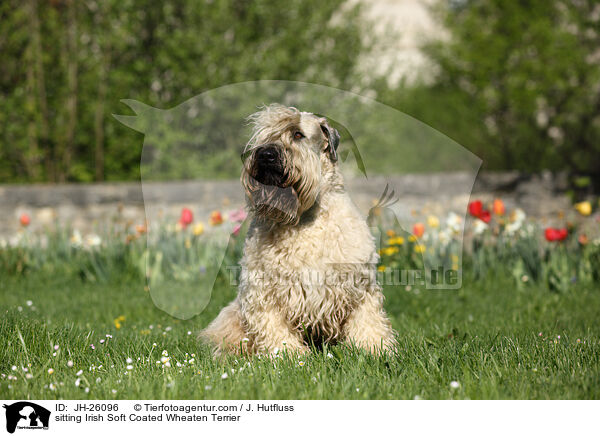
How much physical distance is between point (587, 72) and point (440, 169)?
3942mm

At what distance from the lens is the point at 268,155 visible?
9.71 ft

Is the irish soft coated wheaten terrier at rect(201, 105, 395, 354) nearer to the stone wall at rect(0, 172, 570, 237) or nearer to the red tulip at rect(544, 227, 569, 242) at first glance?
the red tulip at rect(544, 227, 569, 242)

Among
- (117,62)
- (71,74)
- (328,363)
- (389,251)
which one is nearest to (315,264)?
(328,363)

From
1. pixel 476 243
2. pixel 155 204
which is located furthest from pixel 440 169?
pixel 155 204

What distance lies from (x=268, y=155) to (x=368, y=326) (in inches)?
45.0

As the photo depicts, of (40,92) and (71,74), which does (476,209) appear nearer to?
(71,74)

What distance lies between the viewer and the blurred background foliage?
29.6 ft

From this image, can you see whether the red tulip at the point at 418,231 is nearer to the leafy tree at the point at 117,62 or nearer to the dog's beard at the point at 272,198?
the dog's beard at the point at 272,198

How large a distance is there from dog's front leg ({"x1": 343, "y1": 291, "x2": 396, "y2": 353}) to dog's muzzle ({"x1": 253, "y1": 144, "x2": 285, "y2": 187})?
855 millimetres

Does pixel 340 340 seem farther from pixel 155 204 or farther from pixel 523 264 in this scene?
pixel 155 204

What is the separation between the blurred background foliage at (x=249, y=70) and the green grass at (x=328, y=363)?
381 centimetres

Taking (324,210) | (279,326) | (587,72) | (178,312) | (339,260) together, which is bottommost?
(178,312)

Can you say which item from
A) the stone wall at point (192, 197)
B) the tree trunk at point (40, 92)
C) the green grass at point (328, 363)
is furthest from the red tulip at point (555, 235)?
the tree trunk at point (40, 92)

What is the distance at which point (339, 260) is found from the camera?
309 centimetres
